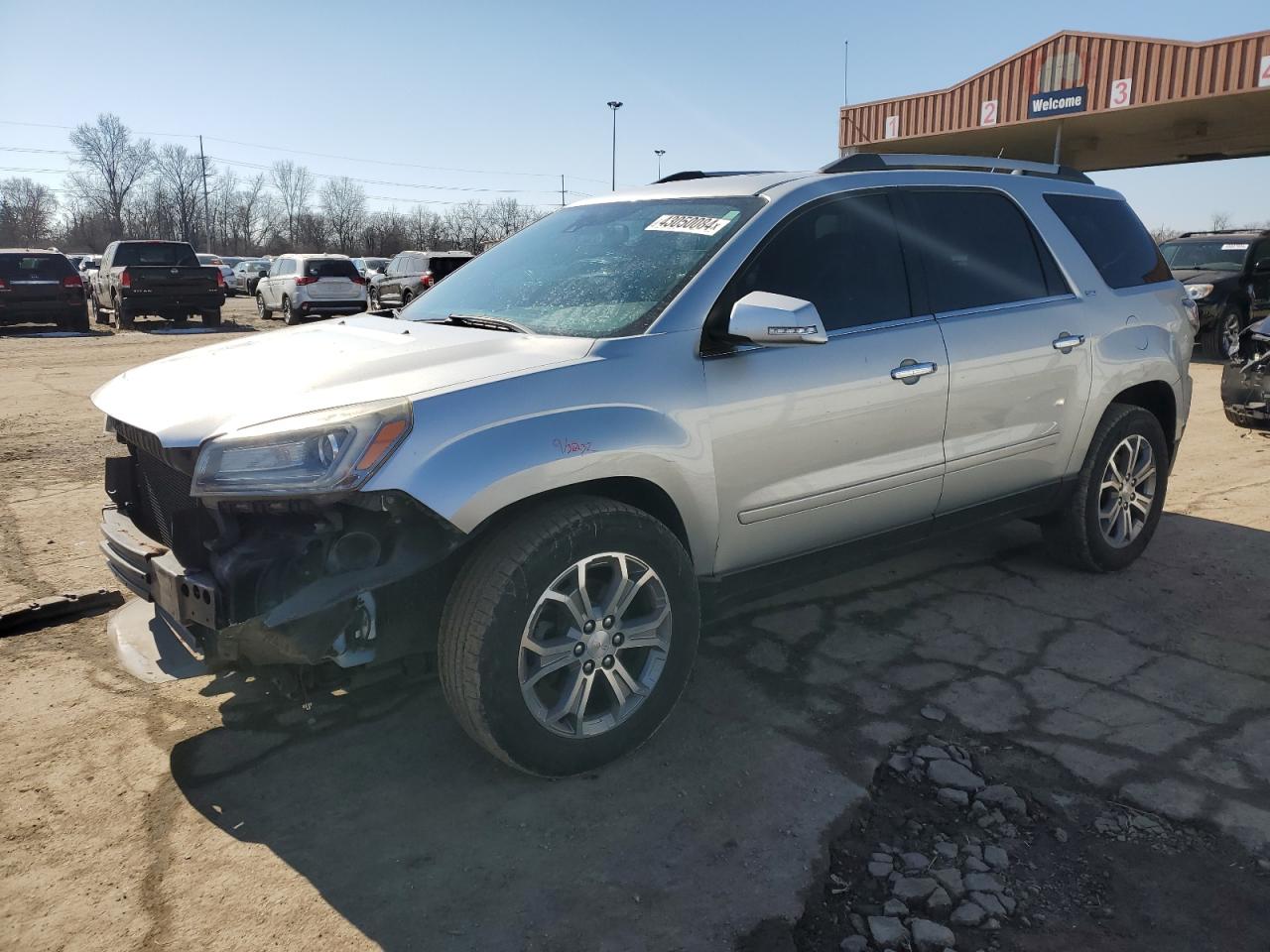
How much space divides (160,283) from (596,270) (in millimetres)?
19681

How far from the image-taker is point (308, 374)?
9.36 ft

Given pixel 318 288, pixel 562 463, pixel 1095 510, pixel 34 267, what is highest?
pixel 34 267

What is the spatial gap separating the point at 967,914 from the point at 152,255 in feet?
76.0

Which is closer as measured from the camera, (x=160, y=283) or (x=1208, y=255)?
(x=1208, y=255)

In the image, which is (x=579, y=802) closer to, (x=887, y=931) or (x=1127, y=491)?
(x=887, y=931)

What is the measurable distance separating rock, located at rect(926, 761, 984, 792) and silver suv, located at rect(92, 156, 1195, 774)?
32.4 inches

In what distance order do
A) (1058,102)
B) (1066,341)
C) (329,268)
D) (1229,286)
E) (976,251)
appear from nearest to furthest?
(976,251)
(1066,341)
(1229,286)
(1058,102)
(329,268)

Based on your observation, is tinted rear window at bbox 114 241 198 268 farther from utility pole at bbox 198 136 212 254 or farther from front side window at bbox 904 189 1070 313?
utility pole at bbox 198 136 212 254

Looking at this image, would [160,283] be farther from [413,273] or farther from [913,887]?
[913,887]

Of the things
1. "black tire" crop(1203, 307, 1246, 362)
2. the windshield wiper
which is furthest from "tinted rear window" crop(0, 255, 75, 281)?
"black tire" crop(1203, 307, 1246, 362)

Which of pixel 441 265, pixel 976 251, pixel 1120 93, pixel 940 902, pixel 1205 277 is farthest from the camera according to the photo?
pixel 441 265

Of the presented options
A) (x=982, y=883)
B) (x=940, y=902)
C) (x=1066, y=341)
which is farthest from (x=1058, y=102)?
(x=940, y=902)

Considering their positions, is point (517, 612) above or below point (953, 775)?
above

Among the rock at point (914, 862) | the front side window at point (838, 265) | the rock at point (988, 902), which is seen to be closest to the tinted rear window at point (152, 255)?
the front side window at point (838, 265)
